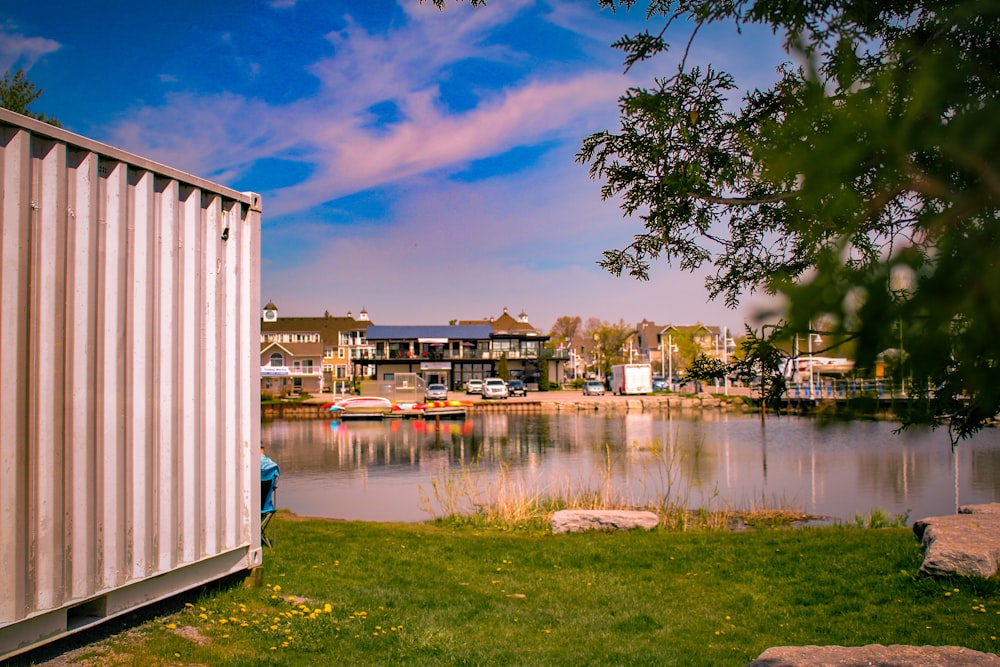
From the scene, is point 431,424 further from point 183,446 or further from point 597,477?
point 183,446

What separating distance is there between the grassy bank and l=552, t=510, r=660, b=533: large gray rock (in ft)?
3.62

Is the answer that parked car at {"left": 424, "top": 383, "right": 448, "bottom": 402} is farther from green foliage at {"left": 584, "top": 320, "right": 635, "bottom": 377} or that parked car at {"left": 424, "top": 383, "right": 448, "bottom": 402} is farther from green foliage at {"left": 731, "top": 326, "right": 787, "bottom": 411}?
green foliage at {"left": 731, "top": 326, "right": 787, "bottom": 411}

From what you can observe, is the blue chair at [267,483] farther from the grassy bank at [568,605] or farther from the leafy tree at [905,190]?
the leafy tree at [905,190]

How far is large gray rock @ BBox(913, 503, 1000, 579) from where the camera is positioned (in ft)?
23.0

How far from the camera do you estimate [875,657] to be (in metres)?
4.64

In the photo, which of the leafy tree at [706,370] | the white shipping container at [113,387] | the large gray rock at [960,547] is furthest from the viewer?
the large gray rock at [960,547]

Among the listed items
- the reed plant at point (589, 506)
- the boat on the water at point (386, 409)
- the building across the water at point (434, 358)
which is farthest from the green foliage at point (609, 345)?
the reed plant at point (589, 506)

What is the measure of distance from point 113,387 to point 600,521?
7466 mm

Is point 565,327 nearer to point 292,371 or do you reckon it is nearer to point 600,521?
point 292,371

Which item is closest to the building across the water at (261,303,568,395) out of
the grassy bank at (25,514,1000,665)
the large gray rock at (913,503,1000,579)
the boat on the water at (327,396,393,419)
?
the boat on the water at (327,396,393,419)

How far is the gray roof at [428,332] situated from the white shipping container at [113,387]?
243 ft

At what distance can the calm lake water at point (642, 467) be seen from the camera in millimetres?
15891

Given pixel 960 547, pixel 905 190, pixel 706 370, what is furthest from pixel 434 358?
pixel 905 190

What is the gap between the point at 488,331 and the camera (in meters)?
82.5
